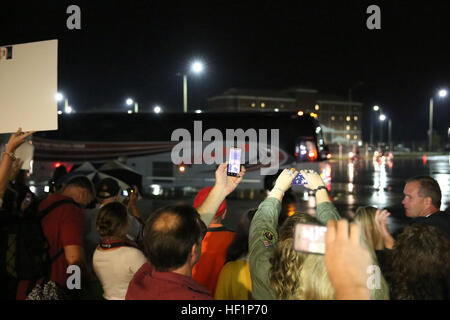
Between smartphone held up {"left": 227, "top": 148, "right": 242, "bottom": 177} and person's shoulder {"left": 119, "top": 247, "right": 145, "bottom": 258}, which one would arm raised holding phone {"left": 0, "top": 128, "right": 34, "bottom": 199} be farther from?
smartphone held up {"left": 227, "top": 148, "right": 242, "bottom": 177}

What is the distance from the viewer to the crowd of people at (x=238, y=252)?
6.97 ft

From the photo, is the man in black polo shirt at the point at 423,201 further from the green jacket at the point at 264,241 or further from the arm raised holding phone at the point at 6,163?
the arm raised holding phone at the point at 6,163

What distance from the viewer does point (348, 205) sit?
15133 mm

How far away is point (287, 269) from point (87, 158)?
1949 centimetres

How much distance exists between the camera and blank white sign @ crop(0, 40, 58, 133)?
10.9 ft

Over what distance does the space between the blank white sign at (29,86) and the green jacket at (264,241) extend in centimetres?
156

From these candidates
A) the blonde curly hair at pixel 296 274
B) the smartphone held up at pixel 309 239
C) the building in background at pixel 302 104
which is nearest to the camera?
the smartphone held up at pixel 309 239

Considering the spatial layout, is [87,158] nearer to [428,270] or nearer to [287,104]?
[428,270]

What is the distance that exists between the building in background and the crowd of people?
109 m

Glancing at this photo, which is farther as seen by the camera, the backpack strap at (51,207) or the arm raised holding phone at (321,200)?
the backpack strap at (51,207)

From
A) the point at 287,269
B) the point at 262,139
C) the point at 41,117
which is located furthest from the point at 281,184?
the point at 262,139

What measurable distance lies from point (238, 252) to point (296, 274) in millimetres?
902

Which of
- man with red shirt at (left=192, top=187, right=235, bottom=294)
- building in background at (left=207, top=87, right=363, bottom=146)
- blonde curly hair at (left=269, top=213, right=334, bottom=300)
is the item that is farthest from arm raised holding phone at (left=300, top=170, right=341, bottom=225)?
building in background at (left=207, top=87, right=363, bottom=146)

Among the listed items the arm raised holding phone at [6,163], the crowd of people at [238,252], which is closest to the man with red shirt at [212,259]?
the crowd of people at [238,252]
